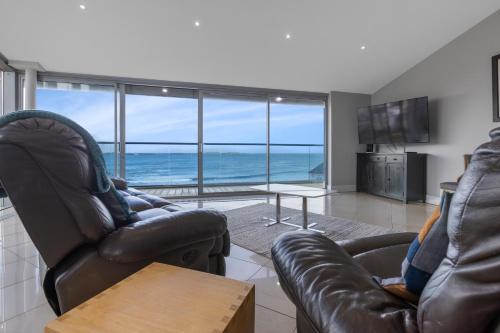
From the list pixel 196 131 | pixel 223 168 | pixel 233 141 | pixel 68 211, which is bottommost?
pixel 68 211

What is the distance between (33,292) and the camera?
1760 mm

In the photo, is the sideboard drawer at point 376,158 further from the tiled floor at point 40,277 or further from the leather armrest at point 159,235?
the leather armrest at point 159,235

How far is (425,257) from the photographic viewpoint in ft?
2.29

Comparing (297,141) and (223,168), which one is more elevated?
(297,141)

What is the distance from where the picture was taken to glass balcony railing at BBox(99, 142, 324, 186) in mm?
5527

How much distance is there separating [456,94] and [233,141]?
427 centimetres

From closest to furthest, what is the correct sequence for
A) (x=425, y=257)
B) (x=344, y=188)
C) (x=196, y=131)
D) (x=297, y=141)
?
(x=425, y=257) < (x=196, y=131) < (x=344, y=188) < (x=297, y=141)

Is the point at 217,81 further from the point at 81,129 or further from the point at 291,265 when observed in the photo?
the point at 291,265

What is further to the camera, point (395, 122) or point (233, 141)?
point (233, 141)

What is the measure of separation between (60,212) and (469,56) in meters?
5.56

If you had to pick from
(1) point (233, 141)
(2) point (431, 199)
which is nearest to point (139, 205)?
(1) point (233, 141)

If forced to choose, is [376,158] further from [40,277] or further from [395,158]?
[40,277]

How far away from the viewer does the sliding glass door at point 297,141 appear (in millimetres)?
5871

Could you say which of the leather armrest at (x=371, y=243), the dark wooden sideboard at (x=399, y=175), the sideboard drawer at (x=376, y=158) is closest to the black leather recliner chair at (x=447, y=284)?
the leather armrest at (x=371, y=243)
